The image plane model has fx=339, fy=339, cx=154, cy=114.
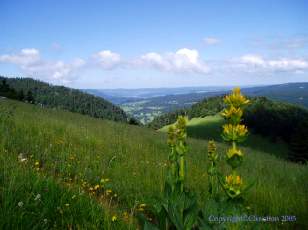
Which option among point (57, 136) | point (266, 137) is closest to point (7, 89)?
point (57, 136)

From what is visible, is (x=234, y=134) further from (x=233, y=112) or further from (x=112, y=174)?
(x=112, y=174)

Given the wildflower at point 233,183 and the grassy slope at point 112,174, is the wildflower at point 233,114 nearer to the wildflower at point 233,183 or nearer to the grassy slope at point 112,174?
the wildflower at point 233,183

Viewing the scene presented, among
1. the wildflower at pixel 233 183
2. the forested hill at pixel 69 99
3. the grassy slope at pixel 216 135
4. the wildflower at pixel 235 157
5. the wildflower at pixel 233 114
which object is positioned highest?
the wildflower at pixel 233 114

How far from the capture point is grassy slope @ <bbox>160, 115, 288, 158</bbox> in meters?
99.3

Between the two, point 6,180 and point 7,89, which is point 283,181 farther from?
point 7,89

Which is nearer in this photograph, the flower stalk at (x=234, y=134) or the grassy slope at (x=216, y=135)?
the flower stalk at (x=234, y=134)

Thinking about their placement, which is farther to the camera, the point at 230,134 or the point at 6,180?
the point at 6,180

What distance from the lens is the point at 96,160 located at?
659 cm

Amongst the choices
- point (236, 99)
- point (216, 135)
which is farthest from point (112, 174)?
point (216, 135)

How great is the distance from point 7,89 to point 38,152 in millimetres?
65974

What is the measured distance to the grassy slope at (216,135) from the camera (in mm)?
99312

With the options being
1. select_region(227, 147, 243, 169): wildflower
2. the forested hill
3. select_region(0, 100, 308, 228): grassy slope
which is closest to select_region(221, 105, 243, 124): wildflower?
select_region(227, 147, 243, 169): wildflower

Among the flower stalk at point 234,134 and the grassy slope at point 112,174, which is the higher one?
the flower stalk at point 234,134

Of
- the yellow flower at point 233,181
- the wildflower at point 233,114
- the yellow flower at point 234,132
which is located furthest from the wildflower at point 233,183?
the wildflower at point 233,114
